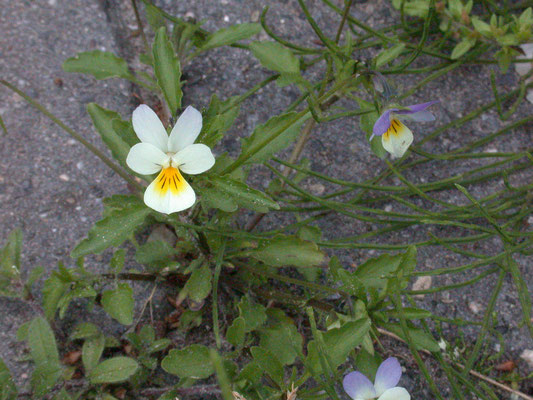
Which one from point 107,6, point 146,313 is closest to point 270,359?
point 146,313

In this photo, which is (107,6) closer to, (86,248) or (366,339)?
(86,248)

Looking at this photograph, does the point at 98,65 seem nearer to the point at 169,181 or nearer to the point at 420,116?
the point at 169,181

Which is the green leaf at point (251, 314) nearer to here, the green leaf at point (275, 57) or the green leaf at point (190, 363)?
the green leaf at point (190, 363)

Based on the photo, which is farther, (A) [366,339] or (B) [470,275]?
(B) [470,275]

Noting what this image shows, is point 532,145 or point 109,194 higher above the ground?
point 109,194

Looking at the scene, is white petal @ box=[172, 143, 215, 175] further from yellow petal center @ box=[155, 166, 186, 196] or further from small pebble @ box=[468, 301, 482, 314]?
small pebble @ box=[468, 301, 482, 314]

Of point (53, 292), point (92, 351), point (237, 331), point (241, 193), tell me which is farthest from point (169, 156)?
point (92, 351)

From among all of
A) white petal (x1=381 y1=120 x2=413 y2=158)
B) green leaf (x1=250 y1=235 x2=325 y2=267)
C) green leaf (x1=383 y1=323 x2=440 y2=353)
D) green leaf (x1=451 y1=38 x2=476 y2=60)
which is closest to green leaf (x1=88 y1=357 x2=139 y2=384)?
green leaf (x1=250 y1=235 x2=325 y2=267)

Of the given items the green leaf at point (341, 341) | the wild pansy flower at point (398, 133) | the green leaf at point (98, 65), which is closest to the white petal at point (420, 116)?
the wild pansy flower at point (398, 133)
